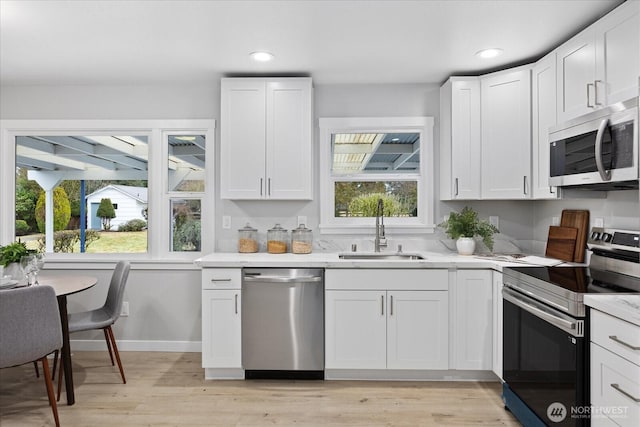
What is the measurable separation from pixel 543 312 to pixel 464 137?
1616 millimetres

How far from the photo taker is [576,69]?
2488mm

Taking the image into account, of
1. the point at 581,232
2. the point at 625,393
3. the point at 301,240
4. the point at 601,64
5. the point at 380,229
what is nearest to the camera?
the point at 625,393

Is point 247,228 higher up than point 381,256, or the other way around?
point 247,228

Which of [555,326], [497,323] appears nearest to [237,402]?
[497,323]

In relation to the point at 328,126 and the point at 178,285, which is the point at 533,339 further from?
the point at 178,285

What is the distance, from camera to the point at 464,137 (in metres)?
3.27

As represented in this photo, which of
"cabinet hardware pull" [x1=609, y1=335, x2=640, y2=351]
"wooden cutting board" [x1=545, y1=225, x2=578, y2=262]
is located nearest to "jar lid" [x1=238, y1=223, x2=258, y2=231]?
"wooden cutting board" [x1=545, y1=225, x2=578, y2=262]

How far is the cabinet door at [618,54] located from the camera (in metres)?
2.04

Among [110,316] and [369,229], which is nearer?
[110,316]

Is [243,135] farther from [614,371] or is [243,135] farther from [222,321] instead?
[614,371]

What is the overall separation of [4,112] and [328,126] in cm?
288

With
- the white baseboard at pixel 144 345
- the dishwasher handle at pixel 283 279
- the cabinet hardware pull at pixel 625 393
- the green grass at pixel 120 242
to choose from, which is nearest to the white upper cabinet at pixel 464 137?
the dishwasher handle at pixel 283 279

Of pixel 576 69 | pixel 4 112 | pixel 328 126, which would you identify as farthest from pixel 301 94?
pixel 4 112

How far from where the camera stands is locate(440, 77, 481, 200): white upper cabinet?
3258 mm
